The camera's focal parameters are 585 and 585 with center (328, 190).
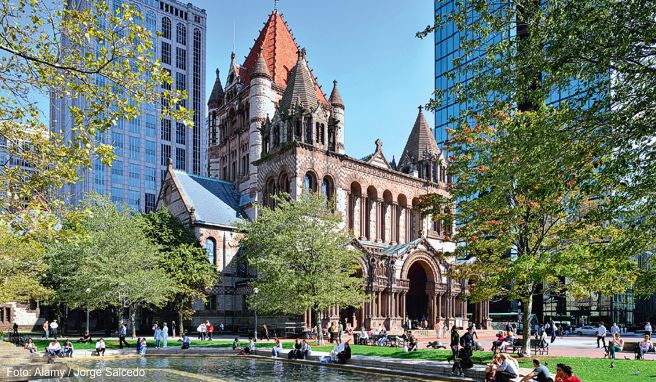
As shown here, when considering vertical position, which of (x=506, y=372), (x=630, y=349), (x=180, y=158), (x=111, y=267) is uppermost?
(x=180, y=158)

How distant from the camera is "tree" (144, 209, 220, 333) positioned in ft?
147

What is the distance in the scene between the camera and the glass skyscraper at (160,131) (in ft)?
395

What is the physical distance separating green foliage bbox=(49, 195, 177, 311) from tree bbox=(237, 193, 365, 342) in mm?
7328

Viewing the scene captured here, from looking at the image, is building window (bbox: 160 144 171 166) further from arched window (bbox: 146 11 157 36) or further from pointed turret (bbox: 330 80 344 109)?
pointed turret (bbox: 330 80 344 109)

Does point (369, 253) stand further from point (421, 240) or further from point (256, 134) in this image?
point (256, 134)

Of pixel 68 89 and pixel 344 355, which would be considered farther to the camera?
pixel 344 355

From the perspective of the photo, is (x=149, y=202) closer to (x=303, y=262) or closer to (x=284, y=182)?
(x=284, y=182)

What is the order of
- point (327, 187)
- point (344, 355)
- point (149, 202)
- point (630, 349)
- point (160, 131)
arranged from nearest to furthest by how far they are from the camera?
point (344, 355), point (630, 349), point (327, 187), point (149, 202), point (160, 131)

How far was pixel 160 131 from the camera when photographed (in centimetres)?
12900

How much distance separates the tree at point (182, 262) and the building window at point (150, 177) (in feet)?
261

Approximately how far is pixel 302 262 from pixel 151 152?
9863 cm

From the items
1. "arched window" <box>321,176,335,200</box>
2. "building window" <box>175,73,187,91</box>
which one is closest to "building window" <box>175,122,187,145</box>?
"building window" <box>175,73,187,91</box>

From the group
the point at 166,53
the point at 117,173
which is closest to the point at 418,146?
the point at 117,173

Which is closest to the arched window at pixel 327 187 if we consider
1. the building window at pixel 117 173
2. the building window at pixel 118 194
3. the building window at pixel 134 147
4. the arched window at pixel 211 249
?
the arched window at pixel 211 249
